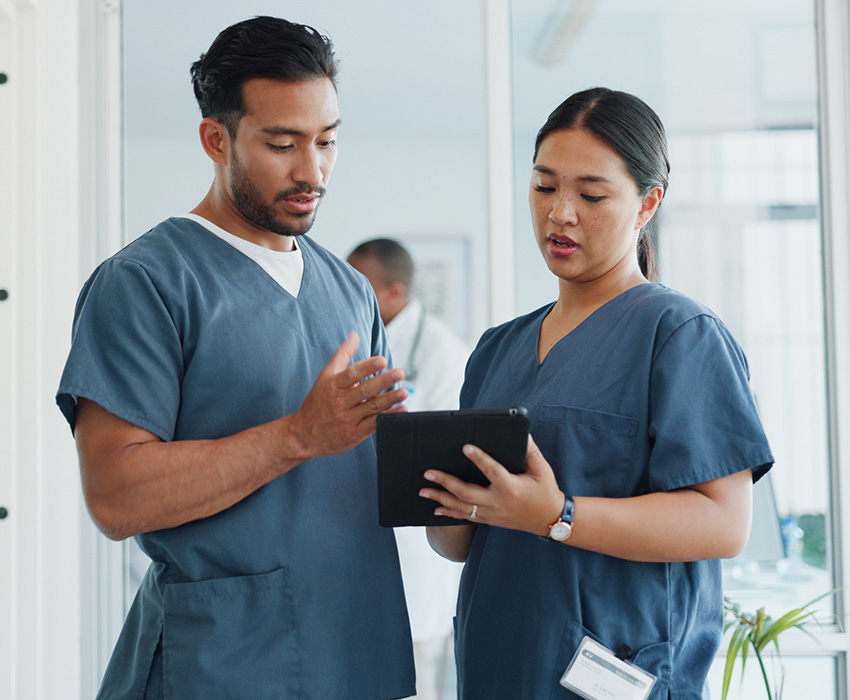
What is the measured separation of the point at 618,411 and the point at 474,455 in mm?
241

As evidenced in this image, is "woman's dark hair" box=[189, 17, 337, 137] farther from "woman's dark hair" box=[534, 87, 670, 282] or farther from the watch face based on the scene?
the watch face

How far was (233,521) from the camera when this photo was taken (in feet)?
3.66

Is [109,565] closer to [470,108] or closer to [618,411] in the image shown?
[618,411]

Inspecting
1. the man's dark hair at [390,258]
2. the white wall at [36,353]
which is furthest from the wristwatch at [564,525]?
the man's dark hair at [390,258]

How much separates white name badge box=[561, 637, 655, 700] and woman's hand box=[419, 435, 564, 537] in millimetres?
183

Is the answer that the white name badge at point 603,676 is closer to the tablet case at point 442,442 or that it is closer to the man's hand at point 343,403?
the tablet case at point 442,442

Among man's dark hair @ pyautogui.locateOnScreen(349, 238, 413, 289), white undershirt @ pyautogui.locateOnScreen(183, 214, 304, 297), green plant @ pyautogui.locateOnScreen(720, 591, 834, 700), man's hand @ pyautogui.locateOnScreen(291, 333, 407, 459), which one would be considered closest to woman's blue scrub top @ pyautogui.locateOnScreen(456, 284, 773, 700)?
man's hand @ pyautogui.locateOnScreen(291, 333, 407, 459)

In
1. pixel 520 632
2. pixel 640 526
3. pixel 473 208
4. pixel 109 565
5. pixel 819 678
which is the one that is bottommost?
pixel 819 678

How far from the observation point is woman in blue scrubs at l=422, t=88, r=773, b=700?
1.03 m

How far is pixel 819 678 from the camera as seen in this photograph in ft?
7.63

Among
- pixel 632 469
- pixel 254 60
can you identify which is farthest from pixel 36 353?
pixel 632 469

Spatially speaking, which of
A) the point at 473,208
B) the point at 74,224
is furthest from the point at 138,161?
the point at 473,208

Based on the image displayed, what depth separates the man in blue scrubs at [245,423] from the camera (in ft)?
3.45

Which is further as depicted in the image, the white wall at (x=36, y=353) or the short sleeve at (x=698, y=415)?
the white wall at (x=36, y=353)
